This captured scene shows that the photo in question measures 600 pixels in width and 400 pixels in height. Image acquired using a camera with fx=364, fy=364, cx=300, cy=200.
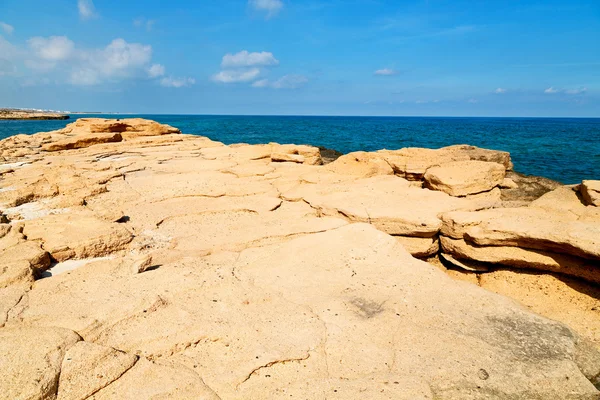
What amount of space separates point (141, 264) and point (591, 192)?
6.64m

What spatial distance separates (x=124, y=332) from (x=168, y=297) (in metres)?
0.56

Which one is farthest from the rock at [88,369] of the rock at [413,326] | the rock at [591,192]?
the rock at [591,192]

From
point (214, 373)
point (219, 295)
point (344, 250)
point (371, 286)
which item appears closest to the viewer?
point (214, 373)

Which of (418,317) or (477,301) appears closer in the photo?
(418,317)

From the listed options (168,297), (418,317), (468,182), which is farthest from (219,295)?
(468,182)

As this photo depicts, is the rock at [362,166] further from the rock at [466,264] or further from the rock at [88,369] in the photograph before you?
the rock at [88,369]

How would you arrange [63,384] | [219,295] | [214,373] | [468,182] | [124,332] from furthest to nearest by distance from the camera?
[468,182]
[219,295]
[124,332]
[214,373]
[63,384]

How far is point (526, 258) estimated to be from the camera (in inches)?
193

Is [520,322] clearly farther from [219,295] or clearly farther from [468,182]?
[468,182]

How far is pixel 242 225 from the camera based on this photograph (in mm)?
5828

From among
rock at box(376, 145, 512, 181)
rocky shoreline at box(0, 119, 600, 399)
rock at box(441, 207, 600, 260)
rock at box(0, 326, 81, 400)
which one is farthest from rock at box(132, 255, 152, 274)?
rock at box(376, 145, 512, 181)

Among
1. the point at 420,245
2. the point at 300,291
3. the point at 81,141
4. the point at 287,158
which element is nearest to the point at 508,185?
the point at 420,245

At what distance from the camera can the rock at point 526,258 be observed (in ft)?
15.0

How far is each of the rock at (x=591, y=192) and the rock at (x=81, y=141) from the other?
54.1 feet
